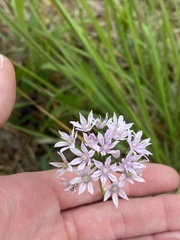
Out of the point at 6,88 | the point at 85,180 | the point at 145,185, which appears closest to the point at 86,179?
the point at 85,180

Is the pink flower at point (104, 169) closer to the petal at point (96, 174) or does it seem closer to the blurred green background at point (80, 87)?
the petal at point (96, 174)

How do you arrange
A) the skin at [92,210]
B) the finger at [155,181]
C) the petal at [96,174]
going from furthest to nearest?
the finger at [155,181] < the skin at [92,210] < the petal at [96,174]

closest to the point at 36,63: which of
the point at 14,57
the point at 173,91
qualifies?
the point at 14,57

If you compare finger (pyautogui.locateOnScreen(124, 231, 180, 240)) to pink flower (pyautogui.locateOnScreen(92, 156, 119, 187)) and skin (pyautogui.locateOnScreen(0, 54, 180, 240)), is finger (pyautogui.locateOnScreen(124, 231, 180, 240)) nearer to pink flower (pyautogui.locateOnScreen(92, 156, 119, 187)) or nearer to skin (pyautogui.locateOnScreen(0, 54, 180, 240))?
skin (pyautogui.locateOnScreen(0, 54, 180, 240))

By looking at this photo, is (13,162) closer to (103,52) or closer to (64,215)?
(64,215)

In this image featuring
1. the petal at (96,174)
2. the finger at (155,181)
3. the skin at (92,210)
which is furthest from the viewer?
the finger at (155,181)

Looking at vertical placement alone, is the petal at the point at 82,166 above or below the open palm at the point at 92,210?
above

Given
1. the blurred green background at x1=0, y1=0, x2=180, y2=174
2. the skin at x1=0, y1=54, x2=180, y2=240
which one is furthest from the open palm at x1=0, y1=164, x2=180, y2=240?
the blurred green background at x1=0, y1=0, x2=180, y2=174

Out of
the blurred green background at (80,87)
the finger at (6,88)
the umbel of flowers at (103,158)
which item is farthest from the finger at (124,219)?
the finger at (6,88)
